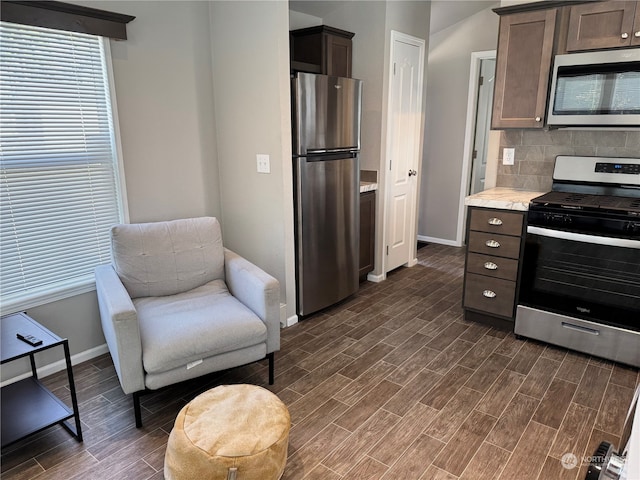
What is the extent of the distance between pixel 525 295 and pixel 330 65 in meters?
2.45

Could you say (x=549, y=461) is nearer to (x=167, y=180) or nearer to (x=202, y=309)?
(x=202, y=309)

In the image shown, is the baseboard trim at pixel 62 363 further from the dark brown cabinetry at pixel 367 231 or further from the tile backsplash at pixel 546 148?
the tile backsplash at pixel 546 148

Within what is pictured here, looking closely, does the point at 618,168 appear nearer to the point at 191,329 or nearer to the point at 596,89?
the point at 596,89

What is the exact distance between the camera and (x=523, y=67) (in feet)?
9.64

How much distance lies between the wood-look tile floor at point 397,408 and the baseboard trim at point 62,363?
0.05 meters

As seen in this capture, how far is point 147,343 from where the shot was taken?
2119 mm

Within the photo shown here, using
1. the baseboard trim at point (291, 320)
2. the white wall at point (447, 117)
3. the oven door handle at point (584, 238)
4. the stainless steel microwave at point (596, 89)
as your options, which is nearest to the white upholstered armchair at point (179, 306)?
the baseboard trim at point (291, 320)

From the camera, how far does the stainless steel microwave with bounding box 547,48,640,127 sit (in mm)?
2586

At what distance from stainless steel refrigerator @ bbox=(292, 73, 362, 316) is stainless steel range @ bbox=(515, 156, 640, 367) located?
4.35ft

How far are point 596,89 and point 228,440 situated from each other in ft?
9.38

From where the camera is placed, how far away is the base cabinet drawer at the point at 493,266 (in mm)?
2994

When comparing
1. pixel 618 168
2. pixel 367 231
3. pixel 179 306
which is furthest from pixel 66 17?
pixel 618 168

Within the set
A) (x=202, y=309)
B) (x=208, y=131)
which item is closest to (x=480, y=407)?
(x=202, y=309)

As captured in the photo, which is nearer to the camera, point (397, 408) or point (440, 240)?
point (397, 408)
